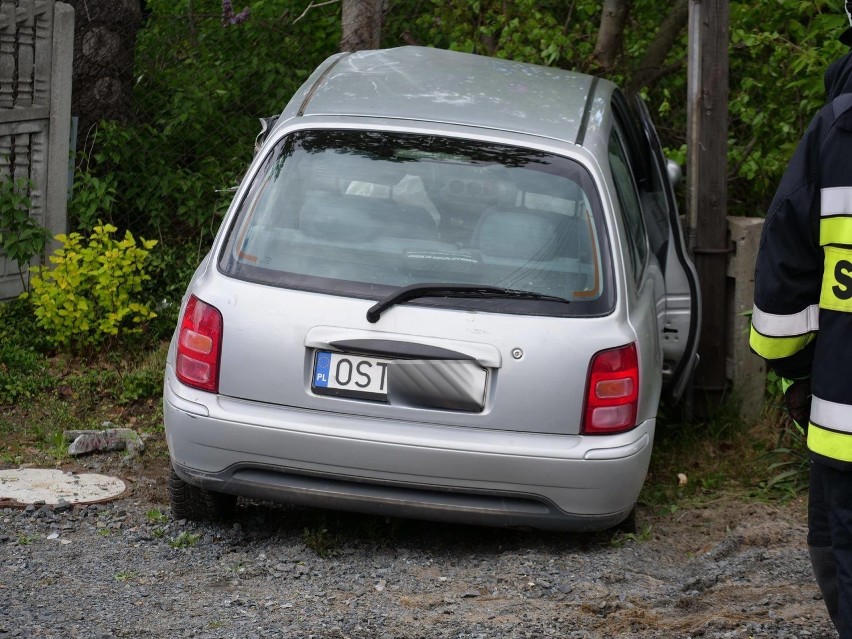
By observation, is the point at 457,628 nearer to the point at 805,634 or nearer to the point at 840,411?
the point at 805,634

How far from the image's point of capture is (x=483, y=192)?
4.27 metres

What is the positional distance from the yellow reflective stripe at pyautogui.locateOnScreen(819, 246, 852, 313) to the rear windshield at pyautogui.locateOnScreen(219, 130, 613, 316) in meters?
1.39

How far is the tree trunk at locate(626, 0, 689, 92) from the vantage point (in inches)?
327

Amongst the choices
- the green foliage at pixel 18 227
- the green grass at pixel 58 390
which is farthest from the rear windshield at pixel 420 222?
the green foliage at pixel 18 227

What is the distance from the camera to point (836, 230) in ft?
8.63

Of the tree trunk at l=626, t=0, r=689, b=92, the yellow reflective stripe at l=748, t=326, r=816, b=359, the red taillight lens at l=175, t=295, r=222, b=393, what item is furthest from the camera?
the tree trunk at l=626, t=0, r=689, b=92

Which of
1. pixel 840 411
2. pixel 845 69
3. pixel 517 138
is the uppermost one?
pixel 845 69

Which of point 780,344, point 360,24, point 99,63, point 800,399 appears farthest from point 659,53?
point 780,344

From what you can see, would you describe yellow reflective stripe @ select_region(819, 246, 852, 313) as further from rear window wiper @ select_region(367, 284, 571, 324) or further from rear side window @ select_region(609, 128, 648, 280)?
rear side window @ select_region(609, 128, 648, 280)

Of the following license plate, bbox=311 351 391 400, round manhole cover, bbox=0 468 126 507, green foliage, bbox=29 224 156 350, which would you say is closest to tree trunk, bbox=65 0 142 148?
green foliage, bbox=29 224 156 350

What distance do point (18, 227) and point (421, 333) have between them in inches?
151

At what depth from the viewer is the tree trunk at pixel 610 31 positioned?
25.9 feet

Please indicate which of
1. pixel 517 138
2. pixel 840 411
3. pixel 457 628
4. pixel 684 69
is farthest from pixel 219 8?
pixel 840 411

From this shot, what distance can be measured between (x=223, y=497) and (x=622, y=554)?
4.97 ft
